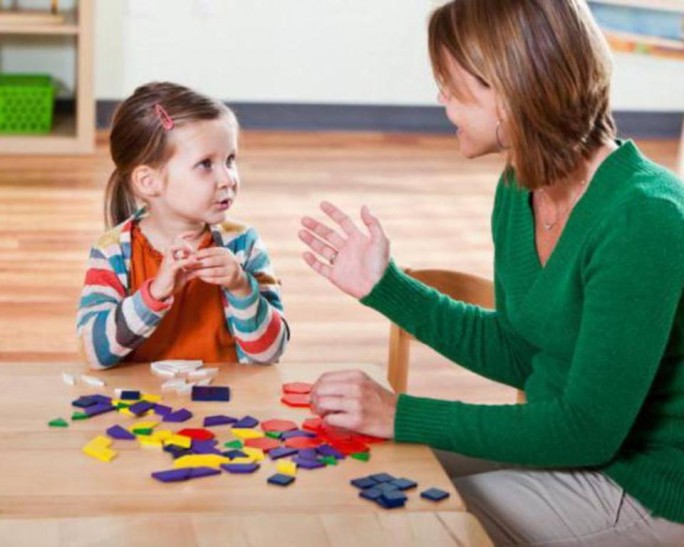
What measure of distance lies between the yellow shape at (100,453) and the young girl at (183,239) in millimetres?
398

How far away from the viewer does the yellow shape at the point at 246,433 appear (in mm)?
1630

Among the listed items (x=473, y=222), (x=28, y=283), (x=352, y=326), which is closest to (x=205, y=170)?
(x=352, y=326)

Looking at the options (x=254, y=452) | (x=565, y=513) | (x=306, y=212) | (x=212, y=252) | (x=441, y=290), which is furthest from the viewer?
(x=306, y=212)

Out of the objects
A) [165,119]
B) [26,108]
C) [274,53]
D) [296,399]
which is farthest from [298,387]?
[274,53]

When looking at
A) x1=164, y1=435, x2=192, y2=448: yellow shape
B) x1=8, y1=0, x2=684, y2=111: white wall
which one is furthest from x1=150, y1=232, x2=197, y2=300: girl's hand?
x1=8, y1=0, x2=684, y2=111: white wall

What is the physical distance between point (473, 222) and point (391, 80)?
1.46 metres

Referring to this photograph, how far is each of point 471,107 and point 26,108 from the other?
412 cm

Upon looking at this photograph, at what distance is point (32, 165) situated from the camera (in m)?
5.34

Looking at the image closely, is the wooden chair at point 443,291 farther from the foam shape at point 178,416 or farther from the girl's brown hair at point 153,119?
the foam shape at point 178,416

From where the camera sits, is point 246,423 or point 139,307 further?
point 139,307

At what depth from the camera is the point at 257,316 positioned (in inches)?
80.4

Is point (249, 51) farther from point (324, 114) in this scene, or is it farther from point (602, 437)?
point (602, 437)

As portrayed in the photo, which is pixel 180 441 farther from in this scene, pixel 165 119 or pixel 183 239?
pixel 165 119

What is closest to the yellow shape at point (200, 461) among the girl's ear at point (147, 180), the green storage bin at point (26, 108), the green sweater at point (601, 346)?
the green sweater at point (601, 346)
